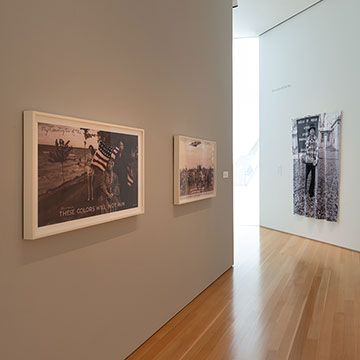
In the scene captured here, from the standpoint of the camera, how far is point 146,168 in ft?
9.29

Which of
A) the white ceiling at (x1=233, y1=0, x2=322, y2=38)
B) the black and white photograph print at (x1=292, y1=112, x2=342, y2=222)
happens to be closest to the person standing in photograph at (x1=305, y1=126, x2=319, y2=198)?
the black and white photograph print at (x1=292, y1=112, x2=342, y2=222)

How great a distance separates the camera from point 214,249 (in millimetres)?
4332

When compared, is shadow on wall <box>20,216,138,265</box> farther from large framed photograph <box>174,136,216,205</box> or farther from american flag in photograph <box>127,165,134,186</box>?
large framed photograph <box>174,136,216,205</box>

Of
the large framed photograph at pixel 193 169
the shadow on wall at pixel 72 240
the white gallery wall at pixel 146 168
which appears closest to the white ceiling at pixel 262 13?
the white gallery wall at pixel 146 168

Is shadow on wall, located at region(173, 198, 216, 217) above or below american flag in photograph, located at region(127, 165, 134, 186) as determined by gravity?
below

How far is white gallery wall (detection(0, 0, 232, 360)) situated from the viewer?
169 cm

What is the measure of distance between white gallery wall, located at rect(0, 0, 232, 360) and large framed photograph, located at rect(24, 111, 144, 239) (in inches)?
2.8

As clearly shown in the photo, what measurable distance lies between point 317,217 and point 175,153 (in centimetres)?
442

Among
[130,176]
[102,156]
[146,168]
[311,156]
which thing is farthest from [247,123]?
[102,156]

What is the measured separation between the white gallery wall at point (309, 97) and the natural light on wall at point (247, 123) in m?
0.35

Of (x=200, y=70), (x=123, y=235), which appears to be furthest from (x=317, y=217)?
(x=123, y=235)

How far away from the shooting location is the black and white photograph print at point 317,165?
247 inches

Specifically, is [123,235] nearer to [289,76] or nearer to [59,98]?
[59,98]

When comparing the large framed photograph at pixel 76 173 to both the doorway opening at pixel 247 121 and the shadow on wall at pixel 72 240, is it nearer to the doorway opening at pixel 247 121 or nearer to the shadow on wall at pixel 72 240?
the shadow on wall at pixel 72 240
